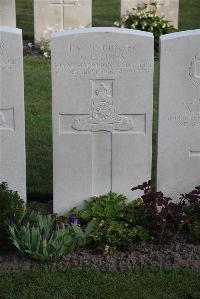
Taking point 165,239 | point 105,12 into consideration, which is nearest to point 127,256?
point 165,239

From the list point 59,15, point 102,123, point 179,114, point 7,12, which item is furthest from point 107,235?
point 59,15

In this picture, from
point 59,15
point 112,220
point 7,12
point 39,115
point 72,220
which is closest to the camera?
point 72,220

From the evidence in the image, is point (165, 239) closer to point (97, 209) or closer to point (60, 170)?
point (97, 209)

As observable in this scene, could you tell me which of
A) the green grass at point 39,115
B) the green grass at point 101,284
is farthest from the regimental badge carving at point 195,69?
the green grass at point 39,115

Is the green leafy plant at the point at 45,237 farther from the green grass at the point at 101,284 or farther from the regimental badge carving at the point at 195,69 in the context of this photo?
the regimental badge carving at the point at 195,69

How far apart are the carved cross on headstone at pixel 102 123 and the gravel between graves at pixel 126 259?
84 cm

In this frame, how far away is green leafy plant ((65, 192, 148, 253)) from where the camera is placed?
5703 mm

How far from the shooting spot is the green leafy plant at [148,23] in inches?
491

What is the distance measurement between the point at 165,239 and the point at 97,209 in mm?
Answer: 630

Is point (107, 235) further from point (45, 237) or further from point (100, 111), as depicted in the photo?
point (100, 111)

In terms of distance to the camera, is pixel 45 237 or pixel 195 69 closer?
pixel 45 237

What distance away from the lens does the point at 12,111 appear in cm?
598

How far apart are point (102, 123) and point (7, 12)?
22.3 ft

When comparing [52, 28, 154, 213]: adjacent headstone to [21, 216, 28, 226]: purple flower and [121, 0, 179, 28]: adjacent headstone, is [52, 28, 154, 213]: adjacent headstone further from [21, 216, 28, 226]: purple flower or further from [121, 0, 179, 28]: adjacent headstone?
[121, 0, 179, 28]: adjacent headstone
